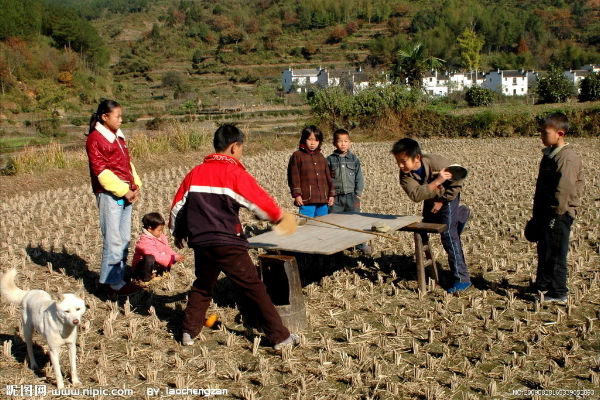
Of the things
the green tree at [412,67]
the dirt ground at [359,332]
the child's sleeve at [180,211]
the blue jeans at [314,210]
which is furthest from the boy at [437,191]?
the green tree at [412,67]

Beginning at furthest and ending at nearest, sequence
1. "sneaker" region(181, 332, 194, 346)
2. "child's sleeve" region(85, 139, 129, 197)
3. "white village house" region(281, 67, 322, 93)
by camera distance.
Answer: "white village house" region(281, 67, 322, 93) < "child's sleeve" region(85, 139, 129, 197) < "sneaker" region(181, 332, 194, 346)

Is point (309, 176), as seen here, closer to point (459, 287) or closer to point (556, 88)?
point (459, 287)

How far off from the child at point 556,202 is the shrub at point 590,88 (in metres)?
37.6

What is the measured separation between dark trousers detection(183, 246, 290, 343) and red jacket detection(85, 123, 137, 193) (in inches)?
61.9

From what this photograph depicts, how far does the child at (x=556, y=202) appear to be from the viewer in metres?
4.93

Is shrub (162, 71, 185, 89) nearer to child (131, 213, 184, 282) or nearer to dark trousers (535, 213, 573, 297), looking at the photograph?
child (131, 213, 184, 282)

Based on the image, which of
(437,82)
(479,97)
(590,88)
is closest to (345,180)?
(590,88)

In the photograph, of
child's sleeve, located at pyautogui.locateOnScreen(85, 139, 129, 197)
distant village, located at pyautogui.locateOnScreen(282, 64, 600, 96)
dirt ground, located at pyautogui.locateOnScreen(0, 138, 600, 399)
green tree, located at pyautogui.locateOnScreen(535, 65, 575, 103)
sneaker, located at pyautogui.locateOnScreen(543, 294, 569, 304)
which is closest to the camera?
dirt ground, located at pyautogui.locateOnScreen(0, 138, 600, 399)

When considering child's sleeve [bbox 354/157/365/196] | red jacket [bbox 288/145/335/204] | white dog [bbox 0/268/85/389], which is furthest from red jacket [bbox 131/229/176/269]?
child's sleeve [bbox 354/157/365/196]

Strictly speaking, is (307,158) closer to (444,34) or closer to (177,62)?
(177,62)

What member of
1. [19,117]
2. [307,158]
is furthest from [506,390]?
[19,117]

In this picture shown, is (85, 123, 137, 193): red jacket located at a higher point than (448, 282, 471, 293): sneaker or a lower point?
higher

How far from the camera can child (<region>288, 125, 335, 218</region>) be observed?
22.0ft

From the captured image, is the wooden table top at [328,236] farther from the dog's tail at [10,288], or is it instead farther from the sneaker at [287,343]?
the dog's tail at [10,288]
